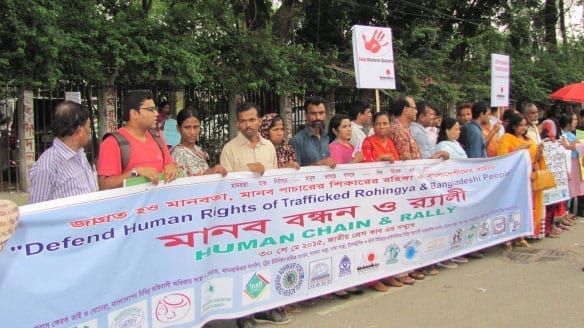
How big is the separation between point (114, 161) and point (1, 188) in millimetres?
7074

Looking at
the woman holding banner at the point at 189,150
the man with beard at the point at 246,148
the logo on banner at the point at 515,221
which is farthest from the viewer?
the logo on banner at the point at 515,221

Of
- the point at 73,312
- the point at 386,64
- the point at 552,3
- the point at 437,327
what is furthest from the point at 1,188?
the point at 552,3

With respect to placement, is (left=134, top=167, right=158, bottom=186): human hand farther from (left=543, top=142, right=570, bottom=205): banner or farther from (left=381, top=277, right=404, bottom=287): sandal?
(left=543, top=142, right=570, bottom=205): banner

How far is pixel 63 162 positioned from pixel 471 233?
4031 millimetres

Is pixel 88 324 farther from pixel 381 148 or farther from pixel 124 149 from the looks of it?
pixel 381 148

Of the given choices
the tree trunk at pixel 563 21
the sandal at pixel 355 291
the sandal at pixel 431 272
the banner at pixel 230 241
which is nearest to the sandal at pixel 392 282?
the banner at pixel 230 241

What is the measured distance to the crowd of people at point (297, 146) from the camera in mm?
3154

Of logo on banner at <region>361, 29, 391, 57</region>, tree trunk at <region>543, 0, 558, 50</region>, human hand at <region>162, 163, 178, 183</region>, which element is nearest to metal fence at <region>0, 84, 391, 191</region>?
logo on banner at <region>361, 29, 391, 57</region>

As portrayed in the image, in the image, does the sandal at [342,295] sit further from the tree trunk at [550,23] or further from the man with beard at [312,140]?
the tree trunk at [550,23]

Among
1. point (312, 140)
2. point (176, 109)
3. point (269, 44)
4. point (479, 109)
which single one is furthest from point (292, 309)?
point (269, 44)

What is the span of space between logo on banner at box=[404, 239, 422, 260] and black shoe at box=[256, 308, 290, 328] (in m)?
1.36

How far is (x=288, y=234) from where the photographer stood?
13.1ft

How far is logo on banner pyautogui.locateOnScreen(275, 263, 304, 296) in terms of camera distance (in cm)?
396

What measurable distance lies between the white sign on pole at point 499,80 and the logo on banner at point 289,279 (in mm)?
4970
